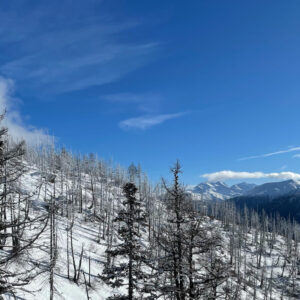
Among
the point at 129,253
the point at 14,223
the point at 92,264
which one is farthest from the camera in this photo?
the point at 92,264

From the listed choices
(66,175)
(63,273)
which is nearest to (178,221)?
(63,273)

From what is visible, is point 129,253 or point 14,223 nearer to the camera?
point 14,223

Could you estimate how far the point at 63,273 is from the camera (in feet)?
110

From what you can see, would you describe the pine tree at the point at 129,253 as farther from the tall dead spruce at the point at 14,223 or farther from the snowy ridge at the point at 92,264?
the tall dead spruce at the point at 14,223

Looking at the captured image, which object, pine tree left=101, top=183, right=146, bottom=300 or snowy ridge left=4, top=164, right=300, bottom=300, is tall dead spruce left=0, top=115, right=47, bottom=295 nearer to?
snowy ridge left=4, top=164, right=300, bottom=300

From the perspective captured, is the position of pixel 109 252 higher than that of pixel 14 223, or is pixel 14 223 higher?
pixel 14 223

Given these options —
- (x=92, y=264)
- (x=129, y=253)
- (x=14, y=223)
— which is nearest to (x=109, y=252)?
(x=129, y=253)

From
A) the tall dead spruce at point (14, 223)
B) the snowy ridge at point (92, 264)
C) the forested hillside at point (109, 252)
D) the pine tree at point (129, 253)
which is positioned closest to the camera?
the tall dead spruce at point (14, 223)

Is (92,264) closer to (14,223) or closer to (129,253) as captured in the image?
(129,253)

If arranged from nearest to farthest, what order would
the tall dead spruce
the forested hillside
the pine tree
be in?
the tall dead spruce → the forested hillside → the pine tree

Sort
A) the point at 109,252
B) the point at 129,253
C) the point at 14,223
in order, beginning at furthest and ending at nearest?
the point at 109,252 → the point at 129,253 → the point at 14,223

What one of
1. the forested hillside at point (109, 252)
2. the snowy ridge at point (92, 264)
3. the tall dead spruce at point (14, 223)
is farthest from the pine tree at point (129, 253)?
the tall dead spruce at point (14, 223)

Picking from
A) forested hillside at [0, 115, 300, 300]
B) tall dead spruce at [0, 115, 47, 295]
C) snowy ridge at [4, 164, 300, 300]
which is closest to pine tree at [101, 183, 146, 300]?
forested hillside at [0, 115, 300, 300]

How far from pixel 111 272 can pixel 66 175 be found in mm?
85089
